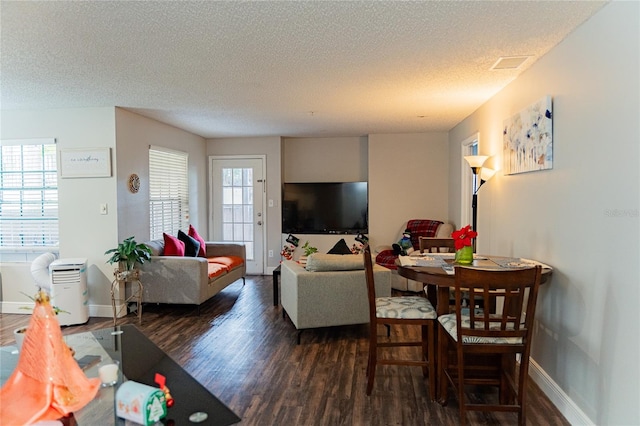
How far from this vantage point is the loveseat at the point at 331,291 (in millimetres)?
3703

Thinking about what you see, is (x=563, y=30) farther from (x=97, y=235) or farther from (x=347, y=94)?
(x=97, y=235)

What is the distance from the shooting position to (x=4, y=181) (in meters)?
4.93

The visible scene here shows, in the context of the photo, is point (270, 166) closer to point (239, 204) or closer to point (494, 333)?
point (239, 204)

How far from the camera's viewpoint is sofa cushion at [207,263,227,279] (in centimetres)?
493

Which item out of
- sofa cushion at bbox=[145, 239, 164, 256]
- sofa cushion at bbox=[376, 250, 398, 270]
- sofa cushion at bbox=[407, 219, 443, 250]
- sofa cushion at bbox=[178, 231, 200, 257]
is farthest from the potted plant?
sofa cushion at bbox=[407, 219, 443, 250]

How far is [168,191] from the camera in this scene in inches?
230

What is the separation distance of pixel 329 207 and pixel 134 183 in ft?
10.0

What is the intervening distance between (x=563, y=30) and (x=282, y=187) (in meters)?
5.05

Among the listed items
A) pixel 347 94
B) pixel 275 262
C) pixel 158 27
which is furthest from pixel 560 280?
pixel 275 262

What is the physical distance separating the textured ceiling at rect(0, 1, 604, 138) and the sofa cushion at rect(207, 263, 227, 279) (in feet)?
6.34

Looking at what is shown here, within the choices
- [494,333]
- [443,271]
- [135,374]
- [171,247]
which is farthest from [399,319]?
[171,247]

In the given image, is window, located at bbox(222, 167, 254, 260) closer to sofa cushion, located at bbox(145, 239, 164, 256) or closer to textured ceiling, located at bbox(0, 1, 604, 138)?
sofa cushion, located at bbox(145, 239, 164, 256)

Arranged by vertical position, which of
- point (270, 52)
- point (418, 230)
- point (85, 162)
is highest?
point (270, 52)

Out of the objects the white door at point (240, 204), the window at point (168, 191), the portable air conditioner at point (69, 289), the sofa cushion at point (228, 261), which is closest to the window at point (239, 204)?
the white door at point (240, 204)
